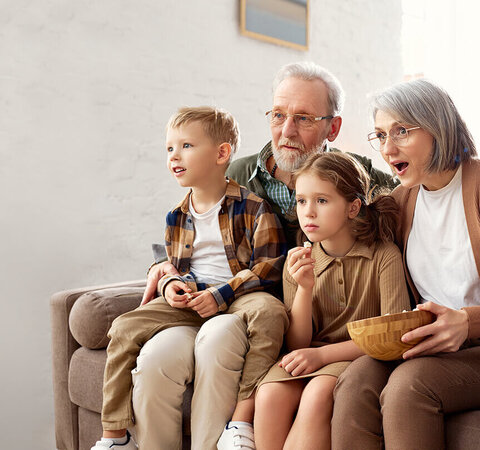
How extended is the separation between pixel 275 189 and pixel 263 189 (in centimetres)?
6

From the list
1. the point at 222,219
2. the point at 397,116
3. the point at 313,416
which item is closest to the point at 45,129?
the point at 222,219

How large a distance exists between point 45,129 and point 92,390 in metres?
1.32

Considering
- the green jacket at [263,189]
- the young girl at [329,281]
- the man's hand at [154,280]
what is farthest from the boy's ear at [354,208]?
the man's hand at [154,280]

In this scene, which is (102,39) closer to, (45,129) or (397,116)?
(45,129)

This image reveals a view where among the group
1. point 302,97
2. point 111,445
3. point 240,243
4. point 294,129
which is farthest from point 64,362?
point 302,97

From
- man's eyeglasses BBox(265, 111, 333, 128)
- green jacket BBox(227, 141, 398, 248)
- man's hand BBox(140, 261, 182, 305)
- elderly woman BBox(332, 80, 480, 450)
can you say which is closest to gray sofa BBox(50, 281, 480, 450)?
man's hand BBox(140, 261, 182, 305)

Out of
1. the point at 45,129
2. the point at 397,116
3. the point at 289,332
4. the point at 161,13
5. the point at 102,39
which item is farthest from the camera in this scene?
the point at 161,13

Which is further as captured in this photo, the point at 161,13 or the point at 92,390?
the point at 161,13

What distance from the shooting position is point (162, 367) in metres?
1.67

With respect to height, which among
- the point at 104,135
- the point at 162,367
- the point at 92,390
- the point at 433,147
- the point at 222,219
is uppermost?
the point at 104,135

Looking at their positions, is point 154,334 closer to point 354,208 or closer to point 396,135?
point 354,208

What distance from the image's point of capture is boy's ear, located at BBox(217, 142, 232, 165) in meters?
2.01

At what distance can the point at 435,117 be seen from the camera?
63.2 inches

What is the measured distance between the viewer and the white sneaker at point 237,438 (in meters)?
1.51
